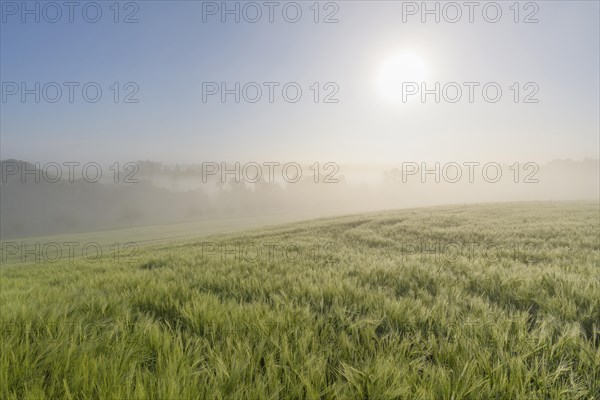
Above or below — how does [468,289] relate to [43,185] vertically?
below

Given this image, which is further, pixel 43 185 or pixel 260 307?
pixel 43 185

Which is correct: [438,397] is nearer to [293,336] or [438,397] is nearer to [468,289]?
[293,336]

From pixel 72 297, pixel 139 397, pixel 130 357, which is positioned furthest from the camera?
pixel 72 297

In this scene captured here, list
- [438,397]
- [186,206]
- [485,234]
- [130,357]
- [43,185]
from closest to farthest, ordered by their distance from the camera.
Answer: [438,397]
[130,357]
[485,234]
[43,185]
[186,206]

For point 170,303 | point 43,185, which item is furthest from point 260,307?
point 43,185

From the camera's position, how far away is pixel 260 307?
2.71 metres

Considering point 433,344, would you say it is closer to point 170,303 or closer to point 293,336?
point 293,336

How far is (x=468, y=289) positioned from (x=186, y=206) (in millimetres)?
196381

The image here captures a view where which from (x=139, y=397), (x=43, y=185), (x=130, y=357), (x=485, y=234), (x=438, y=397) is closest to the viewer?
(x=139, y=397)

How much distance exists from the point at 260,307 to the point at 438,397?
66.2 inches

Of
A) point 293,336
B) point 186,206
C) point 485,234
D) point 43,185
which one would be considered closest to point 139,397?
point 293,336

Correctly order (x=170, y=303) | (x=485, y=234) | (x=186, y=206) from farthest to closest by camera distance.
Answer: (x=186, y=206) → (x=485, y=234) → (x=170, y=303)

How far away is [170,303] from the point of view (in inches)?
121

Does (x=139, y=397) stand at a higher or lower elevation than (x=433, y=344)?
higher
